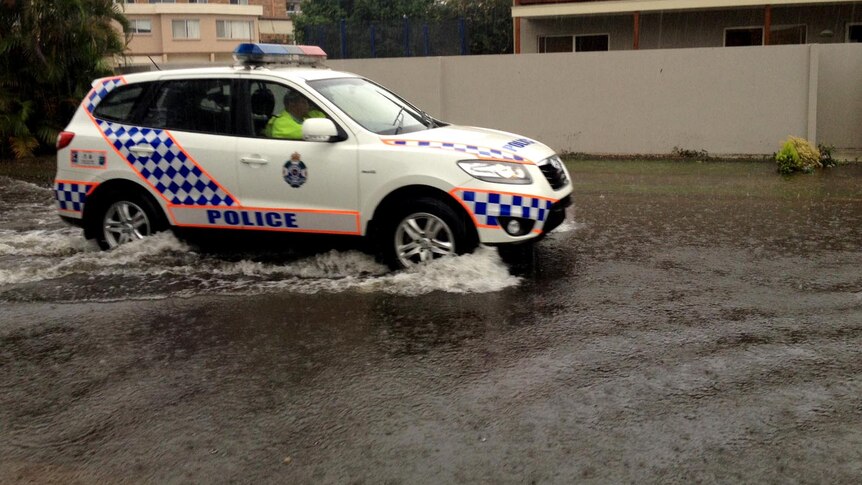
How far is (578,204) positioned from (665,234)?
7.19 feet

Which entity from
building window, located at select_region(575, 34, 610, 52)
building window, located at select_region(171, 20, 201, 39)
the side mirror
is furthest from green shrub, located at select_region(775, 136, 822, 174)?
building window, located at select_region(171, 20, 201, 39)

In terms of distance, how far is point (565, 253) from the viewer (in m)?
7.99

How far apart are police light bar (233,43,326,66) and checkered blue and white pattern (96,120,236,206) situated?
3.10ft

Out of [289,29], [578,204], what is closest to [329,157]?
[578,204]

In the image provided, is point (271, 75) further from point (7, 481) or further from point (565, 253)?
point (7, 481)

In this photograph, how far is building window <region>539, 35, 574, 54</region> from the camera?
24.8 meters

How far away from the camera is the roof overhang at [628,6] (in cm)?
2120

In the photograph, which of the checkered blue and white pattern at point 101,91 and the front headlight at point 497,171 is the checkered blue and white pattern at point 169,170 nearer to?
the checkered blue and white pattern at point 101,91

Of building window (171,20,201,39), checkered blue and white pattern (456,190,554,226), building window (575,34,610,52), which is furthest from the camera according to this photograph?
building window (171,20,201,39)

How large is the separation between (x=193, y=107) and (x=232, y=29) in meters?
57.0

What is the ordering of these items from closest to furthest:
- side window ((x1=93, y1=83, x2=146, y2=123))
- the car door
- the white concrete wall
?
the car door → side window ((x1=93, y1=83, x2=146, y2=123)) → the white concrete wall

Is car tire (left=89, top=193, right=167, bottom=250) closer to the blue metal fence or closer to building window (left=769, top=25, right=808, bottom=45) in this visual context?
the blue metal fence

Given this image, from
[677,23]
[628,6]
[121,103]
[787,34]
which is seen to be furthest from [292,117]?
[787,34]

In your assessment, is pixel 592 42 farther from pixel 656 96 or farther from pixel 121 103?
pixel 121 103
